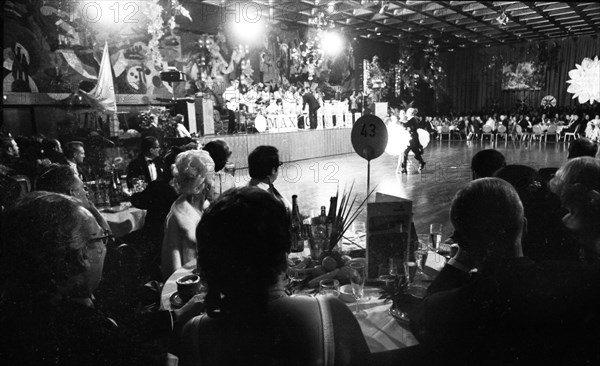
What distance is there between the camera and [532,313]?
3.07 feet

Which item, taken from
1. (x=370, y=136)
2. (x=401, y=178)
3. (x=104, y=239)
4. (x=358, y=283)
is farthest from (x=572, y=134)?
(x=104, y=239)

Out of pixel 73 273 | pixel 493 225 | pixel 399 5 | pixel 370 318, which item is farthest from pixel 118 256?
pixel 399 5

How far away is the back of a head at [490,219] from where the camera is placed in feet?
3.71

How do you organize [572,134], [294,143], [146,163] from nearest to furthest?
[146,163], [294,143], [572,134]

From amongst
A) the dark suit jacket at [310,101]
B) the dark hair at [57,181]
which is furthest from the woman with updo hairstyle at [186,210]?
the dark suit jacket at [310,101]

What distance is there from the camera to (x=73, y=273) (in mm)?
922

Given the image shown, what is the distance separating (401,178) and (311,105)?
15.4ft

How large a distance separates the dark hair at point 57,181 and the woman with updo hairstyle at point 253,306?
1437mm

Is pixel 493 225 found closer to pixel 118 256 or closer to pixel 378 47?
pixel 118 256

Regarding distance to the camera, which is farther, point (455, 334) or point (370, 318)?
point (370, 318)

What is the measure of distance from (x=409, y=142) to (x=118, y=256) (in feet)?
24.0

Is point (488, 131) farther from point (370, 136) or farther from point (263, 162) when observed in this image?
point (263, 162)

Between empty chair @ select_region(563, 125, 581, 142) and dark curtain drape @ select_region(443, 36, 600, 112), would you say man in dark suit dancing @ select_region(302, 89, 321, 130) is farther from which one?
dark curtain drape @ select_region(443, 36, 600, 112)

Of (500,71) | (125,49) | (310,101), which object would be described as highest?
(500,71)
